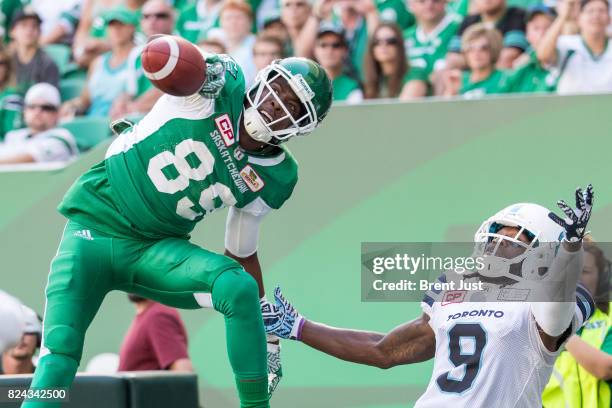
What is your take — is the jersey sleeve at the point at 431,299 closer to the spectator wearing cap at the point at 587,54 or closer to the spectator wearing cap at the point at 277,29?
the spectator wearing cap at the point at 587,54

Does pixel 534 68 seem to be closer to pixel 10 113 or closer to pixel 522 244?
pixel 522 244

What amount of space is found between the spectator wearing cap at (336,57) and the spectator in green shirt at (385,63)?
111 millimetres

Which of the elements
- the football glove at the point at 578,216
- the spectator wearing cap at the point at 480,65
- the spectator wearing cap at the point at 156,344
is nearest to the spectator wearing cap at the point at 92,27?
the spectator wearing cap at the point at 480,65

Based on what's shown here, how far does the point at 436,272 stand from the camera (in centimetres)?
519

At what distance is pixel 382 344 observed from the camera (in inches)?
198

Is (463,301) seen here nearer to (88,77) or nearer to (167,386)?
(167,386)

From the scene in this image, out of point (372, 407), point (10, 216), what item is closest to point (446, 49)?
point (372, 407)

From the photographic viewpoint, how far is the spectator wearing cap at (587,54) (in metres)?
7.07

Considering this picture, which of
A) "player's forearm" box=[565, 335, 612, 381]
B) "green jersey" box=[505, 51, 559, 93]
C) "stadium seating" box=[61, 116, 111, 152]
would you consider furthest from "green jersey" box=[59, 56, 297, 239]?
"stadium seating" box=[61, 116, 111, 152]

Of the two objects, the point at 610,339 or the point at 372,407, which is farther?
the point at 372,407

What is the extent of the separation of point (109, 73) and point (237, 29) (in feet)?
3.83

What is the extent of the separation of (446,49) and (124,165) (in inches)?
150

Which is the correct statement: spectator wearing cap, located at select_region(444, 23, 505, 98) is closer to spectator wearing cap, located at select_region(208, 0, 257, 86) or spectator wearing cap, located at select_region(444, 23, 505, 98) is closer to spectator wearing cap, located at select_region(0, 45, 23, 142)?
spectator wearing cap, located at select_region(208, 0, 257, 86)

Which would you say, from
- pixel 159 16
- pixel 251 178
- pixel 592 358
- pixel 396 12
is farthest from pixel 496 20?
pixel 251 178
